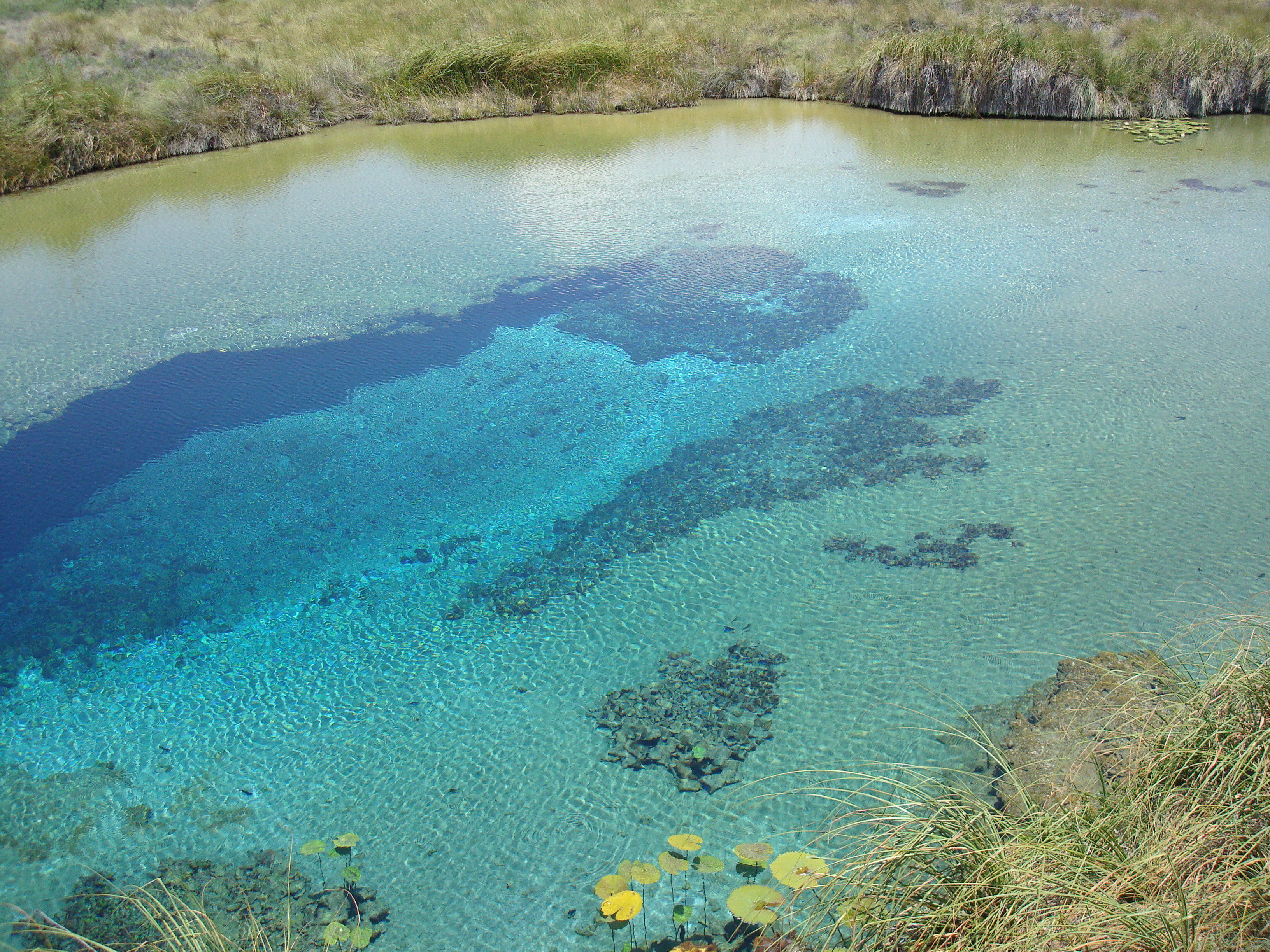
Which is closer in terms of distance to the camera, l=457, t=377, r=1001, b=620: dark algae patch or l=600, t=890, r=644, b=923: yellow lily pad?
l=600, t=890, r=644, b=923: yellow lily pad

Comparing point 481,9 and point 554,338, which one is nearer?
point 554,338

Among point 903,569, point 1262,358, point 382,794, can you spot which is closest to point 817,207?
point 1262,358

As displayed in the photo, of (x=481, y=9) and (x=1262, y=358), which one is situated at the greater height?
(x=481, y=9)

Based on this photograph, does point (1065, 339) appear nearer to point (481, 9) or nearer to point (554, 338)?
point (554, 338)

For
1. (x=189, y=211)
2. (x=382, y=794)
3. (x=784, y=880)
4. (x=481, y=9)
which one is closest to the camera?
(x=784, y=880)

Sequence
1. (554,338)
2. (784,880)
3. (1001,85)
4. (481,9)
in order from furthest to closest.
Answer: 1. (481,9)
2. (1001,85)
3. (554,338)
4. (784,880)

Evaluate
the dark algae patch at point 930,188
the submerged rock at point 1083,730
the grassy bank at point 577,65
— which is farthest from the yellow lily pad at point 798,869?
the grassy bank at point 577,65

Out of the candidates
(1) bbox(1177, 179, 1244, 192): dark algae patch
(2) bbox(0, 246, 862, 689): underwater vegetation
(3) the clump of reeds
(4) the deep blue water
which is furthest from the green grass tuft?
(3) the clump of reeds

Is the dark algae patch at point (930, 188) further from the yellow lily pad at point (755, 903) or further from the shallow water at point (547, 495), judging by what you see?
the yellow lily pad at point (755, 903)

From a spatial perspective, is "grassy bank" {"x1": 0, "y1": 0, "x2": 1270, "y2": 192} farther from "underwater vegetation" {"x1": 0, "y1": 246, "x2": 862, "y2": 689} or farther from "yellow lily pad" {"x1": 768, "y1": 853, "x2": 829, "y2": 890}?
"yellow lily pad" {"x1": 768, "y1": 853, "x2": 829, "y2": 890}
